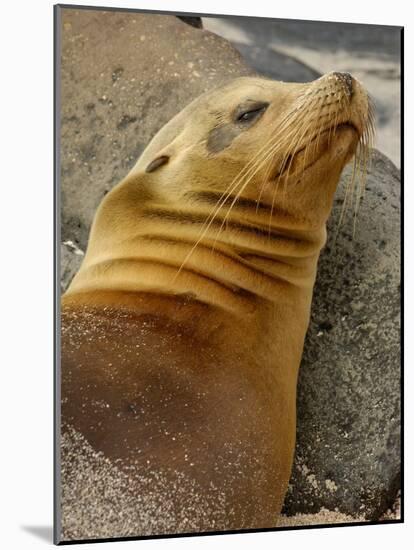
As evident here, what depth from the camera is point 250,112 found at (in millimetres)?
4465

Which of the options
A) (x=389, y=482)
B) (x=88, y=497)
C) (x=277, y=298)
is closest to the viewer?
(x=88, y=497)

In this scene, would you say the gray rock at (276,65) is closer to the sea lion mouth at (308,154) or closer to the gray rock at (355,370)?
the sea lion mouth at (308,154)

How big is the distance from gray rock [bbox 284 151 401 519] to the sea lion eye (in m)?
0.49

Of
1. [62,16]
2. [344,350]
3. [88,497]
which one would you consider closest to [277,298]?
[344,350]

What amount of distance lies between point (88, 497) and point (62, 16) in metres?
1.73

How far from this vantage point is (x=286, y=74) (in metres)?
4.65

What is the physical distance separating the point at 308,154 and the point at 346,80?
34 cm

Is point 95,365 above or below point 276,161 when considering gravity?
below

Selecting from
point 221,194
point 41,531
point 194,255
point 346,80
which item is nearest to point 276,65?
point 346,80

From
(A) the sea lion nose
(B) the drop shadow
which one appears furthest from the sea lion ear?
(B) the drop shadow

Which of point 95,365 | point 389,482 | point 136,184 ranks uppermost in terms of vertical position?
point 136,184

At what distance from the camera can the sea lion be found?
4.29 m

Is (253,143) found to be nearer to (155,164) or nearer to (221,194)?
(221,194)

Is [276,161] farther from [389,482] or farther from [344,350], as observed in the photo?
[389,482]
